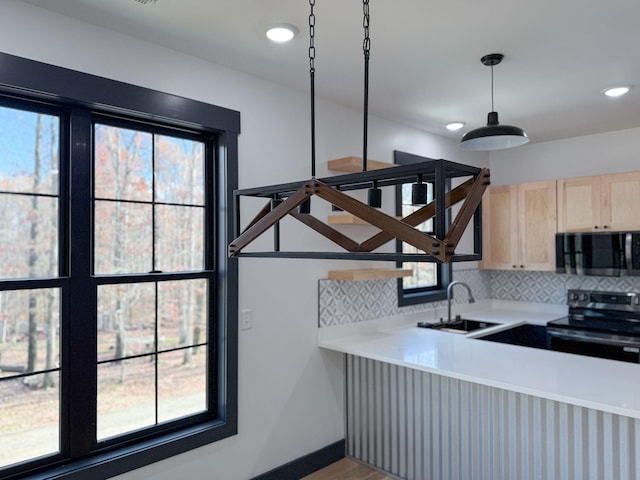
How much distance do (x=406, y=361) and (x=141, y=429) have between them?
4.72 feet

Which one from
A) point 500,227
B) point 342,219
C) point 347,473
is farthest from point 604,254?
point 347,473

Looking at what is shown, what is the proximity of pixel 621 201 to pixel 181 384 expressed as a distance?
136 inches

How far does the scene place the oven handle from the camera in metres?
3.20

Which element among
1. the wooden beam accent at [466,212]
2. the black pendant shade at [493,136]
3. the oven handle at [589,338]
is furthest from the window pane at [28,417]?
the oven handle at [589,338]

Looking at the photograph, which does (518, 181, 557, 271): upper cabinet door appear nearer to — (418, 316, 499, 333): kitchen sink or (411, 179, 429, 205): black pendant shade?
(418, 316, 499, 333): kitchen sink

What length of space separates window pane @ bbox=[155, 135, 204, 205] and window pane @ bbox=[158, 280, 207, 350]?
18.3 inches

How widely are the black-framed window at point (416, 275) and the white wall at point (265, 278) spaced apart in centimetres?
60

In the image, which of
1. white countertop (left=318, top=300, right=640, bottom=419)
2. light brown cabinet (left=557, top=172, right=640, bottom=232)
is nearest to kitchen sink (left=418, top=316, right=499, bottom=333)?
white countertop (left=318, top=300, right=640, bottom=419)

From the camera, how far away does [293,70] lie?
2.66m

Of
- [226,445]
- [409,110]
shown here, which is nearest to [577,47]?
[409,110]

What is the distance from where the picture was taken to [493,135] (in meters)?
2.35

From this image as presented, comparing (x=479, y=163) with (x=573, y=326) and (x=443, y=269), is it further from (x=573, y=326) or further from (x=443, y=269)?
(x=573, y=326)

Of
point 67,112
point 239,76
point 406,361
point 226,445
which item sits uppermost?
point 239,76

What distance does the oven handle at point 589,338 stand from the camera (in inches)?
126
